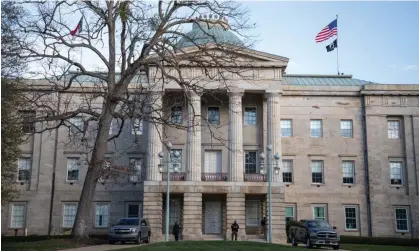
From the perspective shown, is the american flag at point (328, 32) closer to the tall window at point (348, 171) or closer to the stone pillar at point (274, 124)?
the stone pillar at point (274, 124)

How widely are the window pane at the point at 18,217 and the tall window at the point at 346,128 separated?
32314mm

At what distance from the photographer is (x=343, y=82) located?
178 feet

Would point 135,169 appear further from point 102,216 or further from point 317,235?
point 317,235

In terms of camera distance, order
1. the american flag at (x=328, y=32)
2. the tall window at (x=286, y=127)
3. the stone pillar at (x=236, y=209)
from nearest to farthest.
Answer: the stone pillar at (x=236, y=209) → the american flag at (x=328, y=32) → the tall window at (x=286, y=127)

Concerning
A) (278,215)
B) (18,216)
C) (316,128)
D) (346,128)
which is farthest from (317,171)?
(18,216)

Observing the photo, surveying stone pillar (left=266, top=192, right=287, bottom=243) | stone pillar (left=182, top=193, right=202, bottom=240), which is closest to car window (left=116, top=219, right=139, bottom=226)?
stone pillar (left=182, top=193, right=202, bottom=240)

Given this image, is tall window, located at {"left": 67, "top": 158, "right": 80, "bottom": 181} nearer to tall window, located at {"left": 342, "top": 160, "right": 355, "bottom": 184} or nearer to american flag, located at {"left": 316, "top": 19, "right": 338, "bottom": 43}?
tall window, located at {"left": 342, "top": 160, "right": 355, "bottom": 184}

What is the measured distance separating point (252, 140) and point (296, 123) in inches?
211

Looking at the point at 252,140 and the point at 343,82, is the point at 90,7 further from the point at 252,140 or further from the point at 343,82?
the point at 343,82

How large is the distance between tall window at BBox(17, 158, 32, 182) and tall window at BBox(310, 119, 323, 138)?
92.6 ft

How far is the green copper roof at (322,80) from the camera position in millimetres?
53406

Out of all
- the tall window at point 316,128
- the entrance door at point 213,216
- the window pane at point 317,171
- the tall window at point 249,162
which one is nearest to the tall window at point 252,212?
the entrance door at point 213,216

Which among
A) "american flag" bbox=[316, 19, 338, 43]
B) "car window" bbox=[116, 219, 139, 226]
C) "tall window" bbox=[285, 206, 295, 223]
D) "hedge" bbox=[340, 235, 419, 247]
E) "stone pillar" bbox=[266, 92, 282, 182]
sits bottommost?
"hedge" bbox=[340, 235, 419, 247]

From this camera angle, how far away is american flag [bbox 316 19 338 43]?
47.2 m
